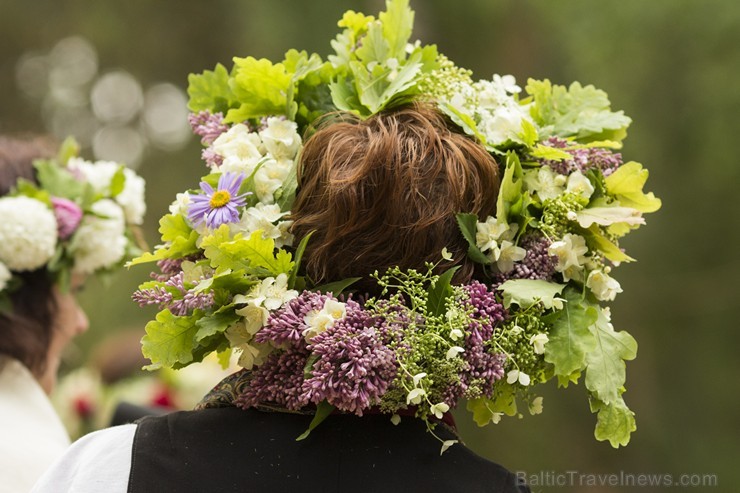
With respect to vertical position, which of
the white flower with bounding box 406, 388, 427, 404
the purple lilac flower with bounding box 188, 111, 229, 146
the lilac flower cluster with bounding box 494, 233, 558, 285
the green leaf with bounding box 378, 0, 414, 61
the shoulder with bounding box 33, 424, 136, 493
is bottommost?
the shoulder with bounding box 33, 424, 136, 493

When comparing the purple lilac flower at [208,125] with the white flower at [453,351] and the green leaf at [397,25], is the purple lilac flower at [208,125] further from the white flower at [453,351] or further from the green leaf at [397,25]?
the white flower at [453,351]

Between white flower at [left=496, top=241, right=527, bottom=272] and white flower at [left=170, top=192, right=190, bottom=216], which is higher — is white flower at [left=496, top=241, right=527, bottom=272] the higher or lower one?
the lower one

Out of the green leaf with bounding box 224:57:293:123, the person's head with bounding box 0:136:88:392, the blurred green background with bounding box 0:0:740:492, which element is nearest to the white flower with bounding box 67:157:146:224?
the person's head with bounding box 0:136:88:392

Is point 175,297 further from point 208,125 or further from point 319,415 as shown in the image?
point 208,125

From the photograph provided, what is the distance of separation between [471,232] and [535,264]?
0.16 m

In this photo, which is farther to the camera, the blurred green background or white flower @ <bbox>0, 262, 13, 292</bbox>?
the blurred green background

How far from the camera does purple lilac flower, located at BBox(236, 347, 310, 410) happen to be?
144 cm

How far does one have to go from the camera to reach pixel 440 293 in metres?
1.45

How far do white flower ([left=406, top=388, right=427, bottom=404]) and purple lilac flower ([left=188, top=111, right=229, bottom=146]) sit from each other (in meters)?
0.72

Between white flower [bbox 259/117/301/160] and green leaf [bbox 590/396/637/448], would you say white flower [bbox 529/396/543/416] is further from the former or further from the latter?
white flower [bbox 259/117/301/160]

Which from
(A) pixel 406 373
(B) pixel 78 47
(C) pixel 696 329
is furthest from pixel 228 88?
(B) pixel 78 47

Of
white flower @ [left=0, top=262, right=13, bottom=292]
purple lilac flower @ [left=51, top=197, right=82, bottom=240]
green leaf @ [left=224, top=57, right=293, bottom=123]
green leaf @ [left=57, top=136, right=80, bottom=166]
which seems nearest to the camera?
green leaf @ [left=224, top=57, right=293, bottom=123]

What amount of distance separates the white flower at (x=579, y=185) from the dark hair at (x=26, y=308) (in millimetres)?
1533

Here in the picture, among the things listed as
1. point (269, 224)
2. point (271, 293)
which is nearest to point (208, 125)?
point (269, 224)
